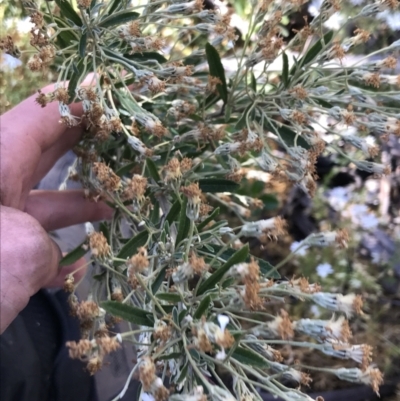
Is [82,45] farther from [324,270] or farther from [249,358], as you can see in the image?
[324,270]

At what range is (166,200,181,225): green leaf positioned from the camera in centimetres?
64

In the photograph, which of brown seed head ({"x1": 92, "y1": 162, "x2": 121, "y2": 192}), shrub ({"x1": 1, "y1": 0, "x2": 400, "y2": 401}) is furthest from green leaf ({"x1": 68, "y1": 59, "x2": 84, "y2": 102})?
brown seed head ({"x1": 92, "y1": 162, "x2": 121, "y2": 192})

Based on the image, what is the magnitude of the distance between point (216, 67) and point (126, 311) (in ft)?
1.37

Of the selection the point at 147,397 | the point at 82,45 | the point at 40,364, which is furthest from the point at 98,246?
the point at 40,364

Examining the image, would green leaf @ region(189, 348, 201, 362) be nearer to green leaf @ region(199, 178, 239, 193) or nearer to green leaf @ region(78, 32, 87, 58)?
green leaf @ region(199, 178, 239, 193)

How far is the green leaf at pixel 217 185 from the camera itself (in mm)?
758

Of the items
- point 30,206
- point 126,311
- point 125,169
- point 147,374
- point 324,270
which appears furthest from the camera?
point 324,270

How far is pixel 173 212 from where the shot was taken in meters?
0.65

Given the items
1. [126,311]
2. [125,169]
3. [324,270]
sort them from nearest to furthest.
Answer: [126,311] < [125,169] < [324,270]

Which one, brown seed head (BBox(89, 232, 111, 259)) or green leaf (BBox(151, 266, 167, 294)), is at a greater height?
brown seed head (BBox(89, 232, 111, 259))

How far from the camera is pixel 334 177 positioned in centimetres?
158

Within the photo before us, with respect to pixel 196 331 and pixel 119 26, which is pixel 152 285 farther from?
pixel 119 26

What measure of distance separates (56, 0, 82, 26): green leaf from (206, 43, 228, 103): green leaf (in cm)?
20

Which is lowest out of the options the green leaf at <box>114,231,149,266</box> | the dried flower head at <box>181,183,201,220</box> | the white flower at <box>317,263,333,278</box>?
the white flower at <box>317,263,333,278</box>
